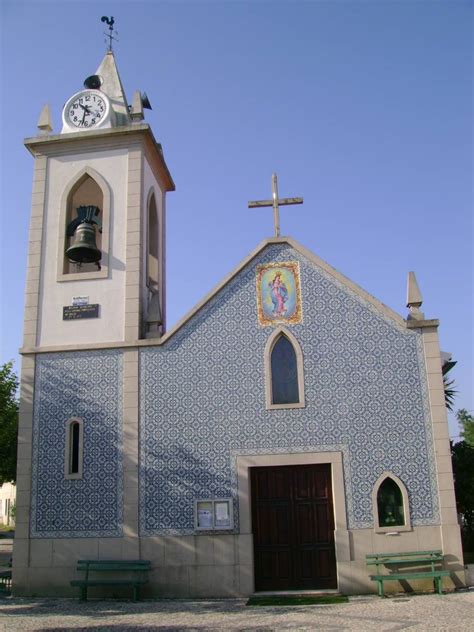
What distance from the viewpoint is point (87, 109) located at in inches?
655

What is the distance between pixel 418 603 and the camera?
442 inches

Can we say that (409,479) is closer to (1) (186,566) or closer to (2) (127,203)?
(1) (186,566)

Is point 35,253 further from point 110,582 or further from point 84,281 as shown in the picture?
point 110,582

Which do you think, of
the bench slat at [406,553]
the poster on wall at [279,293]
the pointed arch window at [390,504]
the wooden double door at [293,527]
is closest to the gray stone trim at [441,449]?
the bench slat at [406,553]

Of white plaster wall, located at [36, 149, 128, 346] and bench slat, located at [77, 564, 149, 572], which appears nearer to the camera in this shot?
bench slat, located at [77, 564, 149, 572]

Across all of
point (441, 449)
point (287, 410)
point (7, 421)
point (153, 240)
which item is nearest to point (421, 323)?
point (441, 449)

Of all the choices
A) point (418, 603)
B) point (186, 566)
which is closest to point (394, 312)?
point (418, 603)

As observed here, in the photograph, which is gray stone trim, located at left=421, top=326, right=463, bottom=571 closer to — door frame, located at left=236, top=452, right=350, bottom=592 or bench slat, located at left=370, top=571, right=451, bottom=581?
bench slat, located at left=370, top=571, right=451, bottom=581

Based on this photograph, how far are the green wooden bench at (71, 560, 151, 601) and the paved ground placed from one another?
1.09ft

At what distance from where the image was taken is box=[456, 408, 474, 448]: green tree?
43.9 metres

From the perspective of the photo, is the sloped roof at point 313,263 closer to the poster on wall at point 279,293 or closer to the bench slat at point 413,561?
the poster on wall at point 279,293

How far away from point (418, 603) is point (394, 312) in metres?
5.60

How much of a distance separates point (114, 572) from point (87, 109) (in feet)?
35.6

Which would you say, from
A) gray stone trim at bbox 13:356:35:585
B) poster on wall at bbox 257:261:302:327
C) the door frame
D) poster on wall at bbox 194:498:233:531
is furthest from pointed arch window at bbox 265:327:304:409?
gray stone trim at bbox 13:356:35:585
